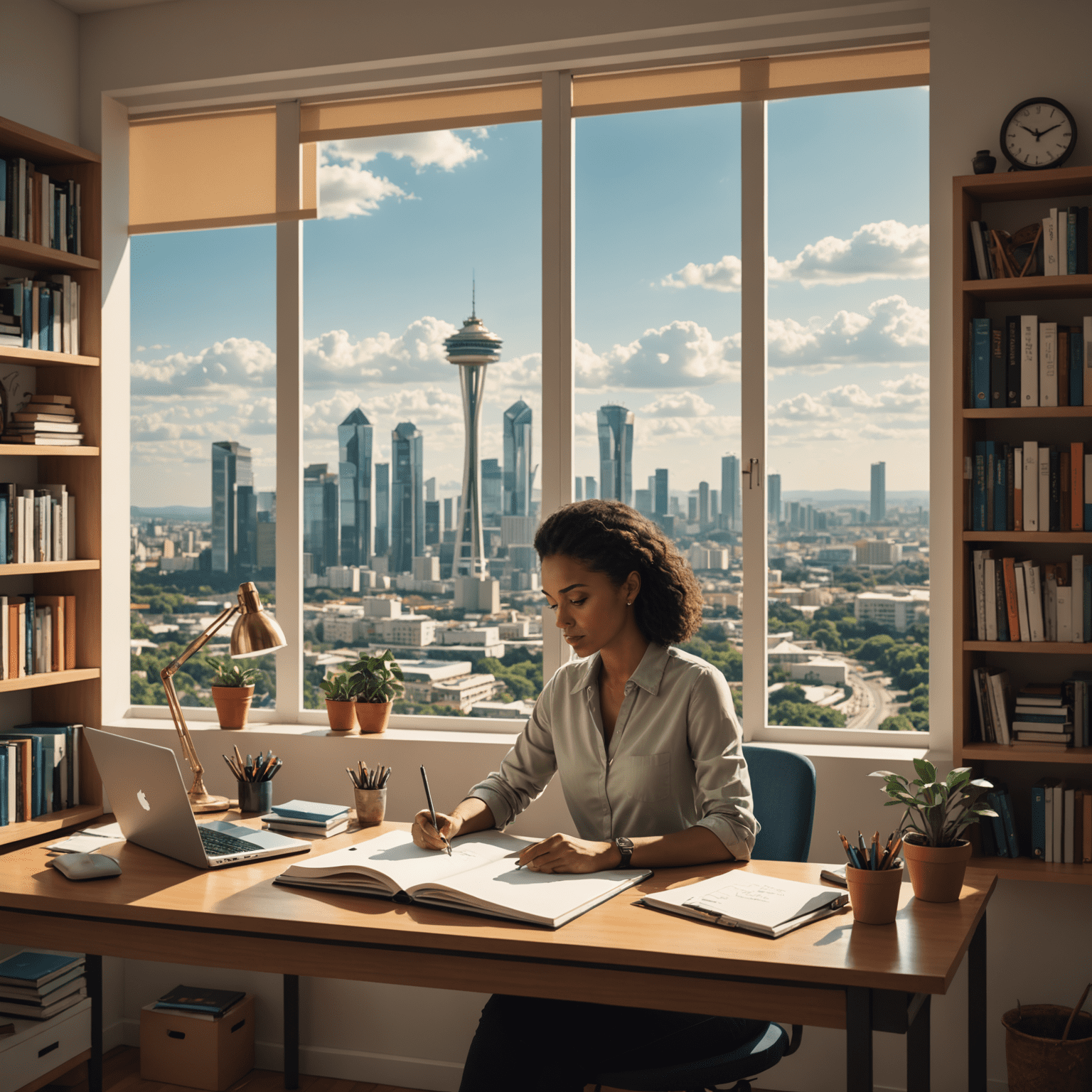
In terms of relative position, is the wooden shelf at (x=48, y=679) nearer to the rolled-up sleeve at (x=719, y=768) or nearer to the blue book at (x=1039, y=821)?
the rolled-up sleeve at (x=719, y=768)

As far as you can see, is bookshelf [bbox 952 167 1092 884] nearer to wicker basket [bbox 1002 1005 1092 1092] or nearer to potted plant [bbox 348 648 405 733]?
wicker basket [bbox 1002 1005 1092 1092]

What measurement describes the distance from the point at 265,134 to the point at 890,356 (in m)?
2.15

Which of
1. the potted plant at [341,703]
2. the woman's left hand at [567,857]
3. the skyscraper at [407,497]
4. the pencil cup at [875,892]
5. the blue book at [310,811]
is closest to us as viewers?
the pencil cup at [875,892]

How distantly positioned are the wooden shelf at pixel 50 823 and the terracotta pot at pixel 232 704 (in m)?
0.48

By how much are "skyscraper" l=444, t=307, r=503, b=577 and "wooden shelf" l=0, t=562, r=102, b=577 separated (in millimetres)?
1160

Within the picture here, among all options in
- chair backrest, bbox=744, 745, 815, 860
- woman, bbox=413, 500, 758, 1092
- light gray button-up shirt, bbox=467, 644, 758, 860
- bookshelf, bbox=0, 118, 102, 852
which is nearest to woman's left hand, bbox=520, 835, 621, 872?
woman, bbox=413, 500, 758, 1092

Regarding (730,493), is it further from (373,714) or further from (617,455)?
(373,714)

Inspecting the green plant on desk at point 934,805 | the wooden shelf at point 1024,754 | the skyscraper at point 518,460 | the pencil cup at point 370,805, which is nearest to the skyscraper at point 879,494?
the wooden shelf at point 1024,754

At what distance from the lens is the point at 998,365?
2672 mm

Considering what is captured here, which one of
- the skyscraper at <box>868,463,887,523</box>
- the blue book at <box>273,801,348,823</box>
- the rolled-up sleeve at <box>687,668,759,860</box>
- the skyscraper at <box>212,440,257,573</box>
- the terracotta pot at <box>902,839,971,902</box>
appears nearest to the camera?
the terracotta pot at <box>902,839,971,902</box>

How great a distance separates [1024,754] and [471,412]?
6.08 feet

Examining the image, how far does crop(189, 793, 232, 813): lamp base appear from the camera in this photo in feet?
8.35

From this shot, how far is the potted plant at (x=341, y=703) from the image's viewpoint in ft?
10.8

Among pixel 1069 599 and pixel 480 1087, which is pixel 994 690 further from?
pixel 480 1087
